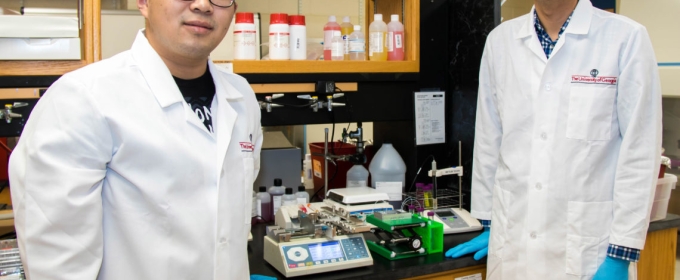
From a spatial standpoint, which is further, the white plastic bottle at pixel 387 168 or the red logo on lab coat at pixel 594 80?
the white plastic bottle at pixel 387 168

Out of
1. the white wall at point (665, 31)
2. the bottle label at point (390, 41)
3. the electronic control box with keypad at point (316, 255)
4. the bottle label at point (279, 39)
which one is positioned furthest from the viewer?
the white wall at point (665, 31)

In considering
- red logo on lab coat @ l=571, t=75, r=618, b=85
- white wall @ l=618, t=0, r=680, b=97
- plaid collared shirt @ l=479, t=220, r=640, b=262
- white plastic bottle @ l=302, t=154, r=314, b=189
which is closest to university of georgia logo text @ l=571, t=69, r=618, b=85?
red logo on lab coat @ l=571, t=75, r=618, b=85

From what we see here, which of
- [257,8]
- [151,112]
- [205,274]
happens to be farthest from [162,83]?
[257,8]

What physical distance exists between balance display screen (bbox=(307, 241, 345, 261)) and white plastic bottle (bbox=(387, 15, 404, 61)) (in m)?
0.97

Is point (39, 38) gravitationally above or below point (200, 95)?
above

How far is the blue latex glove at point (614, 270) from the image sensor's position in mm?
1665

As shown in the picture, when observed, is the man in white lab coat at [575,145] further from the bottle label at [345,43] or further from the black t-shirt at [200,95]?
the black t-shirt at [200,95]

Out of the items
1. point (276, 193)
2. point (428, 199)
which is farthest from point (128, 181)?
point (428, 199)

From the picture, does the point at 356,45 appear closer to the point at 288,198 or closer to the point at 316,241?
the point at 288,198

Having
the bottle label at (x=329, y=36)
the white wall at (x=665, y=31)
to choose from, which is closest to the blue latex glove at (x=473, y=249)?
the bottle label at (x=329, y=36)

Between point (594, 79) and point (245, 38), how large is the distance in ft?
4.02

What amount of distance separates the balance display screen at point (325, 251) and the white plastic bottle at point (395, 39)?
38.4 inches

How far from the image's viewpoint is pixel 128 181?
1183 mm

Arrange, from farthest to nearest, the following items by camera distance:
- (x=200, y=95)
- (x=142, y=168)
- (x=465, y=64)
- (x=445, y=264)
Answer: (x=465, y=64) → (x=445, y=264) → (x=200, y=95) → (x=142, y=168)
